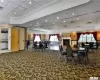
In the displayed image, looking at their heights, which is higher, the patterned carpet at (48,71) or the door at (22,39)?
the door at (22,39)

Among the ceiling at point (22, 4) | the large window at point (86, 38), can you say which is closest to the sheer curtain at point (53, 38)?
the large window at point (86, 38)

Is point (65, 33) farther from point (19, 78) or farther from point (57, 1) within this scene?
point (19, 78)

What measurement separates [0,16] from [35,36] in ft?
53.0

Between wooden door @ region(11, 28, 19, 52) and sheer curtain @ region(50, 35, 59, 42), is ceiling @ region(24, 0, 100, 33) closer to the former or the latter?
wooden door @ region(11, 28, 19, 52)

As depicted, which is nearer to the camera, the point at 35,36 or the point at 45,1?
the point at 45,1

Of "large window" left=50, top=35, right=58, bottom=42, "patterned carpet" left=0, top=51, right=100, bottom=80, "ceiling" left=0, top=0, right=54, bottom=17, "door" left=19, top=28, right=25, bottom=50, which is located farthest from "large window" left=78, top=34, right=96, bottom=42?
"patterned carpet" left=0, top=51, right=100, bottom=80

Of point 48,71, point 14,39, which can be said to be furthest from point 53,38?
point 48,71

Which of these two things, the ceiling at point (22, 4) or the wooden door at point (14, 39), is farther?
the wooden door at point (14, 39)

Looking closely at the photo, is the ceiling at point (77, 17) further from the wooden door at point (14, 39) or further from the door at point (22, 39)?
the wooden door at point (14, 39)

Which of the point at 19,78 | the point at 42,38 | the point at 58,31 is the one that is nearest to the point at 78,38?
the point at 58,31

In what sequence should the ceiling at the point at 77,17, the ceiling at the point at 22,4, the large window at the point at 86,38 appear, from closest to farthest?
the ceiling at the point at 77,17
the ceiling at the point at 22,4
the large window at the point at 86,38

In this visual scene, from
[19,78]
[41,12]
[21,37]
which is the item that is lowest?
[19,78]

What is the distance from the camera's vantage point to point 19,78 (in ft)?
14.9

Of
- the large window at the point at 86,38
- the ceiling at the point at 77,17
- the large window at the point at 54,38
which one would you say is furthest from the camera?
the large window at the point at 54,38
